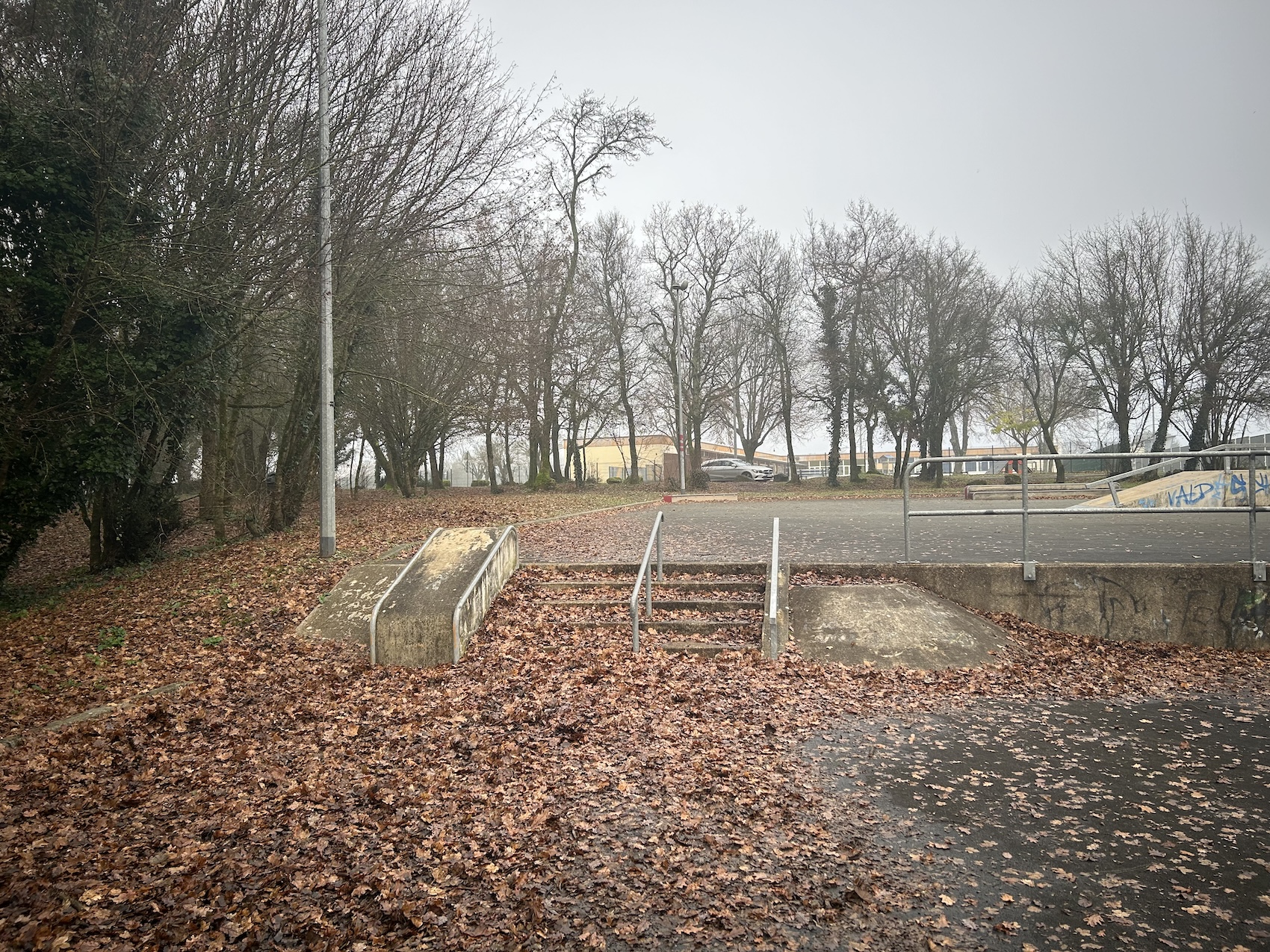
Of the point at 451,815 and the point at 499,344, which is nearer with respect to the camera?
the point at 451,815

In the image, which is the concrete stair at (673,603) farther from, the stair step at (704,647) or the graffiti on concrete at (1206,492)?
the graffiti on concrete at (1206,492)

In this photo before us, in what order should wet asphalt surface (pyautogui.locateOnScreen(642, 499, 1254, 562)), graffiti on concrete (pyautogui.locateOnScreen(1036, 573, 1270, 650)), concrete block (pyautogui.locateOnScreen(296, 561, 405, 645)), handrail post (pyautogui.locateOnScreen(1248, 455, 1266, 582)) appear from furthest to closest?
wet asphalt surface (pyautogui.locateOnScreen(642, 499, 1254, 562))
concrete block (pyautogui.locateOnScreen(296, 561, 405, 645))
graffiti on concrete (pyautogui.locateOnScreen(1036, 573, 1270, 650))
handrail post (pyautogui.locateOnScreen(1248, 455, 1266, 582))

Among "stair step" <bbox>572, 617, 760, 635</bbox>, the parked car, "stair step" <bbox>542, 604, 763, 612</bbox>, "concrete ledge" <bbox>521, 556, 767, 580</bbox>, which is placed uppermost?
the parked car

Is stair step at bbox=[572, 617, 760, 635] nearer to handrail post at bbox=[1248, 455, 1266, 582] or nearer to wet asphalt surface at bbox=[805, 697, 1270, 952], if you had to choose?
wet asphalt surface at bbox=[805, 697, 1270, 952]

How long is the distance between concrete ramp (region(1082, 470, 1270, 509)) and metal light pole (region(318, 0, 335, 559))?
35.2 feet

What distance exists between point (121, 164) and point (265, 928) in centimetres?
931

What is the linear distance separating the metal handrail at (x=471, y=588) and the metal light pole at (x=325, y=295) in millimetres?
2675

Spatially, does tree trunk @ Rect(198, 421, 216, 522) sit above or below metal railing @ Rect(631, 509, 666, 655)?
above

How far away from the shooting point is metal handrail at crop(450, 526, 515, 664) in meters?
7.33

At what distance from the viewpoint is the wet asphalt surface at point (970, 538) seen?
9.20 m

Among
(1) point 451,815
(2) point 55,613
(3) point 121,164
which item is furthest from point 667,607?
(3) point 121,164

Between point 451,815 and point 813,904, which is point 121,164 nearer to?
point 451,815

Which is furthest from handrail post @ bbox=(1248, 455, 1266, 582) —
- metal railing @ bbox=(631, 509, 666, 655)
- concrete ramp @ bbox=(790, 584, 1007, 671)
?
metal railing @ bbox=(631, 509, 666, 655)

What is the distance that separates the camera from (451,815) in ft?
14.6
